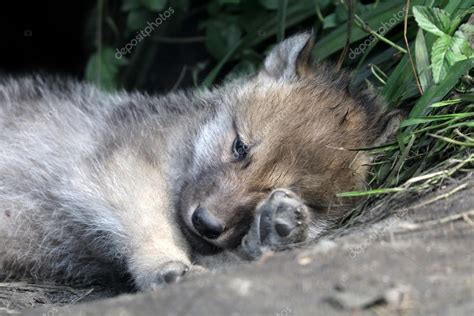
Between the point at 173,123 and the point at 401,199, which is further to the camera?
the point at 173,123

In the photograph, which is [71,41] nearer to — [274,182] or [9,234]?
[9,234]

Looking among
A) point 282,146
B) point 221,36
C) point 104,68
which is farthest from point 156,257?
point 104,68

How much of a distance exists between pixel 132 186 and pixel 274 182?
714 mm

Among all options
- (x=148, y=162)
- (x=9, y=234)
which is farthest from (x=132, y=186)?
(x=9, y=234)

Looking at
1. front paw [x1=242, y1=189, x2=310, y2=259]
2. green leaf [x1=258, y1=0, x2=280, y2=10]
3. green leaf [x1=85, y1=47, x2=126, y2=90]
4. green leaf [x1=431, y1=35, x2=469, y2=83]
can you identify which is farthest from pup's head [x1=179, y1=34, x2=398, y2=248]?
green leaf [x1=85, y1=47, x2=126, y2=90]

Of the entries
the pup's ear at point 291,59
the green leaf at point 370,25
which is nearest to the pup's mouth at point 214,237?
the pup's ear at point 291,59

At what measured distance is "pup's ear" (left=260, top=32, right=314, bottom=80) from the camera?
3984 mm

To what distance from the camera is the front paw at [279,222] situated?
3.12 metres

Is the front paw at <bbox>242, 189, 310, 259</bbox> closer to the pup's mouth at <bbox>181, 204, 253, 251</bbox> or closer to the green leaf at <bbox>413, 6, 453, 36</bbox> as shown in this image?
the pup's mouth at <bbox>181, 204, 253, 251</bbox>

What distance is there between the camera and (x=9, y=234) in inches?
146

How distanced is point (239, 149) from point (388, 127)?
77 cm

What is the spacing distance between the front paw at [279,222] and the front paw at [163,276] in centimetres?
33

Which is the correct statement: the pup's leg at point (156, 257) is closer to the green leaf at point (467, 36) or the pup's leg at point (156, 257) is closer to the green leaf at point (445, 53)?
the green leaf at point (445, 53)

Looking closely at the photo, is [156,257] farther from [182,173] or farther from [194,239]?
[182,173]
